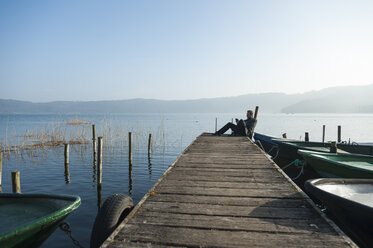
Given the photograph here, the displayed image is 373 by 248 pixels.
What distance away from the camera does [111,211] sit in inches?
137

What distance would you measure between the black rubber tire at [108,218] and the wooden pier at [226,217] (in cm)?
42

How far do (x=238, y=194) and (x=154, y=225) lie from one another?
1639 millimetres

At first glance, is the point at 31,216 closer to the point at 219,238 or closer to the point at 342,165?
the point at 219,238

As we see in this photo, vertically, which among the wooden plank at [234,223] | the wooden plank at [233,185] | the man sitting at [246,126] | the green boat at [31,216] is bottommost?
the green boat at [31,216]

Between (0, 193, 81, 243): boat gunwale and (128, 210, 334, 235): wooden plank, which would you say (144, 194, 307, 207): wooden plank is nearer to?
(128, 210, 334, 235): wooden plank

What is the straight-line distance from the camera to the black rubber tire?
127 inches

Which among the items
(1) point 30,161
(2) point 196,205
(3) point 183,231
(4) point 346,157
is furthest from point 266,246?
(1) point 30,161

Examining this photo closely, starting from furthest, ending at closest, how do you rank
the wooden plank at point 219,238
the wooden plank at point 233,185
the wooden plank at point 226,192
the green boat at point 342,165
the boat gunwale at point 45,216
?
1. the green boat at point 342,165
2. the wooden plank at point 233,185
3. the wooden plank at point 226,192
4. the boat gunwale at point 45,216
5. the wooden plank at point 219,238

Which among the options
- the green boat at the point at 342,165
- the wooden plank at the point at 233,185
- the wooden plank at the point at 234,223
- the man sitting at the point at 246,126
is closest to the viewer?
the wooden plank at the point at 234,223

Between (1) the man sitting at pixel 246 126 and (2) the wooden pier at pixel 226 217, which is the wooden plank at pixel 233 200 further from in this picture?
(1) the man sitting at pixel 246 126

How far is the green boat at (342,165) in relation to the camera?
20.7 ft

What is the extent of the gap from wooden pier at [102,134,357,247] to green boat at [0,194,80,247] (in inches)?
52.8

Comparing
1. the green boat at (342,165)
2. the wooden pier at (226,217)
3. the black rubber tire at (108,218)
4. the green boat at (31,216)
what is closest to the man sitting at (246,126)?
the green boat at (342,165)

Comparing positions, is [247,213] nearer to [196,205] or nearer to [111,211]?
[196,205]
